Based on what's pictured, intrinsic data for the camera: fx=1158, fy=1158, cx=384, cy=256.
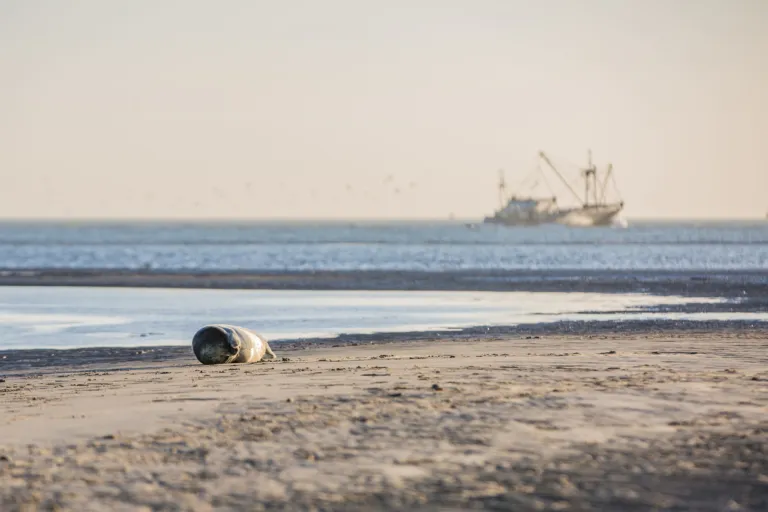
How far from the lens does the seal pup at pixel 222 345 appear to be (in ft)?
63.3

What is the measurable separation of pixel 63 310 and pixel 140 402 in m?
21.9

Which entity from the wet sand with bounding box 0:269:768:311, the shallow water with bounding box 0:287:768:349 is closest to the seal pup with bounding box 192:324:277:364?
the shallow water with bounding box 0:287:768:349

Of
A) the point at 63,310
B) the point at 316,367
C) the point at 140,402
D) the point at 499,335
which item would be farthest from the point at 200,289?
the point at 140,402

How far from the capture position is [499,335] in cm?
2619

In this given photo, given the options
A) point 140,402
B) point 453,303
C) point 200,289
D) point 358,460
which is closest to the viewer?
point 358,460

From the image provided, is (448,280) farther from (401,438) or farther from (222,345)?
(401,438)

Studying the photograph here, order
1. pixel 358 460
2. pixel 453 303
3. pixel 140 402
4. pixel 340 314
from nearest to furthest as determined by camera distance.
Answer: pixel 358 460, pixel 140 402, pixel 340 314, pixel 453 303

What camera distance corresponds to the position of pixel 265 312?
112 feet

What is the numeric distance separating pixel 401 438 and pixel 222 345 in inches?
345

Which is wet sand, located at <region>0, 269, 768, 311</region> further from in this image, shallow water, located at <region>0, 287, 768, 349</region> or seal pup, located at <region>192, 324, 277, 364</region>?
seal pup, located at <region>192, 324, 277, 364</region>

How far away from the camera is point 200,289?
→ 46531 millimetres

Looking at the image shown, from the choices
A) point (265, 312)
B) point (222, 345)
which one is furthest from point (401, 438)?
point (265, 312)

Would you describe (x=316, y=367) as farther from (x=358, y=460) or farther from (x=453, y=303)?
(x=453, y=303)

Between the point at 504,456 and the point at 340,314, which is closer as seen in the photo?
the point at 504,456
